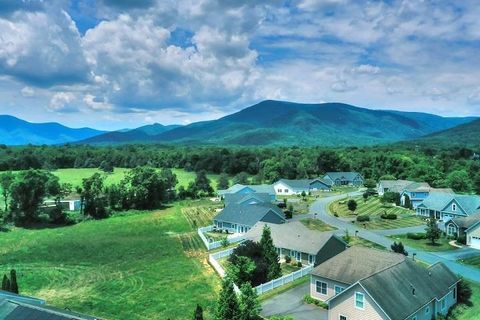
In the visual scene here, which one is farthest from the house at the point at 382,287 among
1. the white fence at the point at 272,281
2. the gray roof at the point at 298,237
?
the gray roof at the point at 298,237

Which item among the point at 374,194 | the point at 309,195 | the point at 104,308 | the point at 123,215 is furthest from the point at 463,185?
the point at 104,308

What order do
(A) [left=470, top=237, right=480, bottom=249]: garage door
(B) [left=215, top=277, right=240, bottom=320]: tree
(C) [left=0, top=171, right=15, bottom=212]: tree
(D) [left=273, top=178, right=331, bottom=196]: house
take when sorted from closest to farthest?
(B) [left=215, top=277, right=240, bottom=320]: tree
(A) [left=470, top=237, right=480, bottom=249]: garage door
(C) [left=0, top=171, right=15, bottom=212]: tree
(D) [left=273, top=178, right=331, bottom=196]: house

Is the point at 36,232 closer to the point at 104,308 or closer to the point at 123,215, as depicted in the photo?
the point at 123,215

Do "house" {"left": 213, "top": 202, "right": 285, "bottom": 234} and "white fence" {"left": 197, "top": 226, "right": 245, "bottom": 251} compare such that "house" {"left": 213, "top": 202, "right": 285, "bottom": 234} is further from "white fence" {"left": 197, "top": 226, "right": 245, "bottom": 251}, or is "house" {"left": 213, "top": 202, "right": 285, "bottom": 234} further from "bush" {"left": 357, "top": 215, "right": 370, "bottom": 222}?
"bush" {"left": 357, "top": 215, "right": 370, "bottom": 222}

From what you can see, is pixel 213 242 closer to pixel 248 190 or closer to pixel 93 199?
pixel 93 199

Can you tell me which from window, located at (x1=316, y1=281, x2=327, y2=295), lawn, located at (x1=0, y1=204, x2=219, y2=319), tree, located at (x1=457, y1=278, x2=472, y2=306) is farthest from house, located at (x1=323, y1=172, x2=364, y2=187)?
window, located at (x1=316, y1=281, x2=327, y2=295)

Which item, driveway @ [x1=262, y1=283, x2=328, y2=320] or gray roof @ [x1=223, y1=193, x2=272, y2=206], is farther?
gray roof @ [x1=223, y1=193, x2=272, y2=206]

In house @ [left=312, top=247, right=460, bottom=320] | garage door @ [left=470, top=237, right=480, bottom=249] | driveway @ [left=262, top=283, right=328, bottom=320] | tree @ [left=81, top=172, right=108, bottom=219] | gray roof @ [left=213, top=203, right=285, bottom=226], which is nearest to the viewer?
house @ [left=312, top=247, right=460, bottom=320]

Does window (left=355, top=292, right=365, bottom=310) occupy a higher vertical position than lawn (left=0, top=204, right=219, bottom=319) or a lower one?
higher
